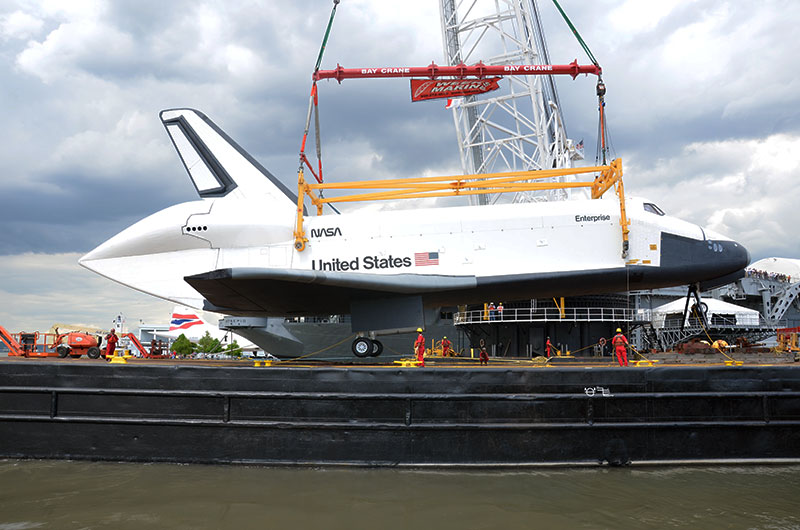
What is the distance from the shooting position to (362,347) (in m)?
10.4

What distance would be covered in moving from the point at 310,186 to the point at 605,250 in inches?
269

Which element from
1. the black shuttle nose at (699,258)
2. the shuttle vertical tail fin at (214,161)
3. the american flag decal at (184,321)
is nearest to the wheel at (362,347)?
the shuttle vertical tail fin at (214,161)

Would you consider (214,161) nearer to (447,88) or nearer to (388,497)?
(447,88)

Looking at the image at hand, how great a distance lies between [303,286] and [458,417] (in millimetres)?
4417

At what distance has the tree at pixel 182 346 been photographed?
46.3 m

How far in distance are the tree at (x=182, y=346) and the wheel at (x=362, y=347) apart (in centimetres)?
4108

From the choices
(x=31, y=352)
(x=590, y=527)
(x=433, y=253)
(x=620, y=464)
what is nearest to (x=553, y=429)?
(x=620, y=464)

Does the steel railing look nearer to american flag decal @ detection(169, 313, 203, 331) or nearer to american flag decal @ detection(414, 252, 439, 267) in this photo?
american flag decal @ detection(414, 252, 439, 267)

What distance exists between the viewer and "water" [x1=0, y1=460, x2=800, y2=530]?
5.54m

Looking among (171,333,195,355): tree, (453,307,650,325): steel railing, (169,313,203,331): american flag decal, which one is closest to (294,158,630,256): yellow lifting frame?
(453,307,650,325): steel railing

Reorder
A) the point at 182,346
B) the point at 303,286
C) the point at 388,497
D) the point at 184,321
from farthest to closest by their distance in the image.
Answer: the point at 184,321 → the point at 182,346 → the point at 303,286 → the point at 388,497

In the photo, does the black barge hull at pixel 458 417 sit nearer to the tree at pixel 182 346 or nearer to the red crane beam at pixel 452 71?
the red crane beam at pixel 452 71

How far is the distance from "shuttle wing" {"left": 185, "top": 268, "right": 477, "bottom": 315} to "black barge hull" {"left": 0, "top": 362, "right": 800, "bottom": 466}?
2215mm

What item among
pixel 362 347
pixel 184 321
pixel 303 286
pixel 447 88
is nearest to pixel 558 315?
pixel 447 88
